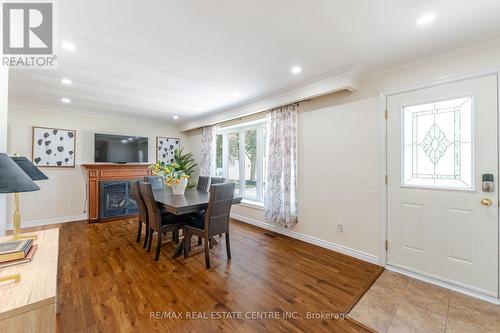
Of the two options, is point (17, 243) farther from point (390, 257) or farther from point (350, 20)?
point (390, 257)

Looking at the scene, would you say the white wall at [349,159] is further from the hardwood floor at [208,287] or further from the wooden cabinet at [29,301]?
the wooden cabinet at [29,301]

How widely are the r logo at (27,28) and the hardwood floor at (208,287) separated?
8.00ft

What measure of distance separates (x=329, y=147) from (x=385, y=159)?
0.76 m

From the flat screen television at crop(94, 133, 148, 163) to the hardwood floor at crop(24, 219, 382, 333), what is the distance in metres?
2.20

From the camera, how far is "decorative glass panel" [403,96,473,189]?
2.23m

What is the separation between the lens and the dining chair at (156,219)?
2.88 metres

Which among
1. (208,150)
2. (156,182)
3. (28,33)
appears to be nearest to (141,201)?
(156,182)

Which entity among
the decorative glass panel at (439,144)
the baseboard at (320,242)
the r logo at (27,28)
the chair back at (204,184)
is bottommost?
the baseboard at (320,242)

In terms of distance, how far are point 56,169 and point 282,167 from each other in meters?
4.66

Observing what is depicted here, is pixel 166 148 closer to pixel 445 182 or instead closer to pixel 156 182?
pixel 156 182

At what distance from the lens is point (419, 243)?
8.16 feet

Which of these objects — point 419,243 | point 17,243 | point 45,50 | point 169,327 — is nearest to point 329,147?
point 419,243

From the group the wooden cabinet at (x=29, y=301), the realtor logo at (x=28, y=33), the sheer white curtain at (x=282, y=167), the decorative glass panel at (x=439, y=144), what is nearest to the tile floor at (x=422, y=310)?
the decorative glass panel at (x=439, y=144)

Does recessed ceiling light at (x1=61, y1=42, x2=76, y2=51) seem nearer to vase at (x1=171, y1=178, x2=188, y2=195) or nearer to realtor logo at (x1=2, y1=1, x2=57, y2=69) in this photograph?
realtor logo at (x1=2, y1=1, x2=57, y2=69)
